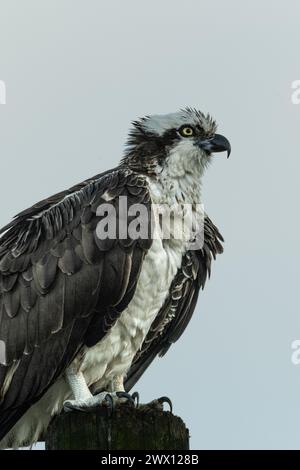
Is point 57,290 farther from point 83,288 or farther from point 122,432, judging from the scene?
point 122,432

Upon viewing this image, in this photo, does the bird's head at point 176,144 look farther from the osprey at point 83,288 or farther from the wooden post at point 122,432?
the wooden post at point 122,432

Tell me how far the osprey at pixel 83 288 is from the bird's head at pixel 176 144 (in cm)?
3

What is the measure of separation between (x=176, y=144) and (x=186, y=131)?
0.21 metres

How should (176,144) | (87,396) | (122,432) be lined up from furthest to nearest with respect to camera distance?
(176,144)
(87,396)
(122,432)

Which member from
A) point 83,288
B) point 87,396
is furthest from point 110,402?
point 83,288

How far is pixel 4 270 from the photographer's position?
9.51 metres

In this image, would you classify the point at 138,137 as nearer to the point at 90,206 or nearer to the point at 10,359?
the point at 90,206

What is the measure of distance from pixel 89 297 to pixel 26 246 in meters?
0.80

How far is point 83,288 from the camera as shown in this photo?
9.25m

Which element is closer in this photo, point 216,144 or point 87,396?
point 87,396

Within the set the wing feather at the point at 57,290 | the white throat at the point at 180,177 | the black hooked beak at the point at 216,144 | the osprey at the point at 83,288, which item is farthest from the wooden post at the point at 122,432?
the black hooked beak at the point at 216,144

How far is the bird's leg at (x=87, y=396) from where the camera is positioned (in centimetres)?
782
